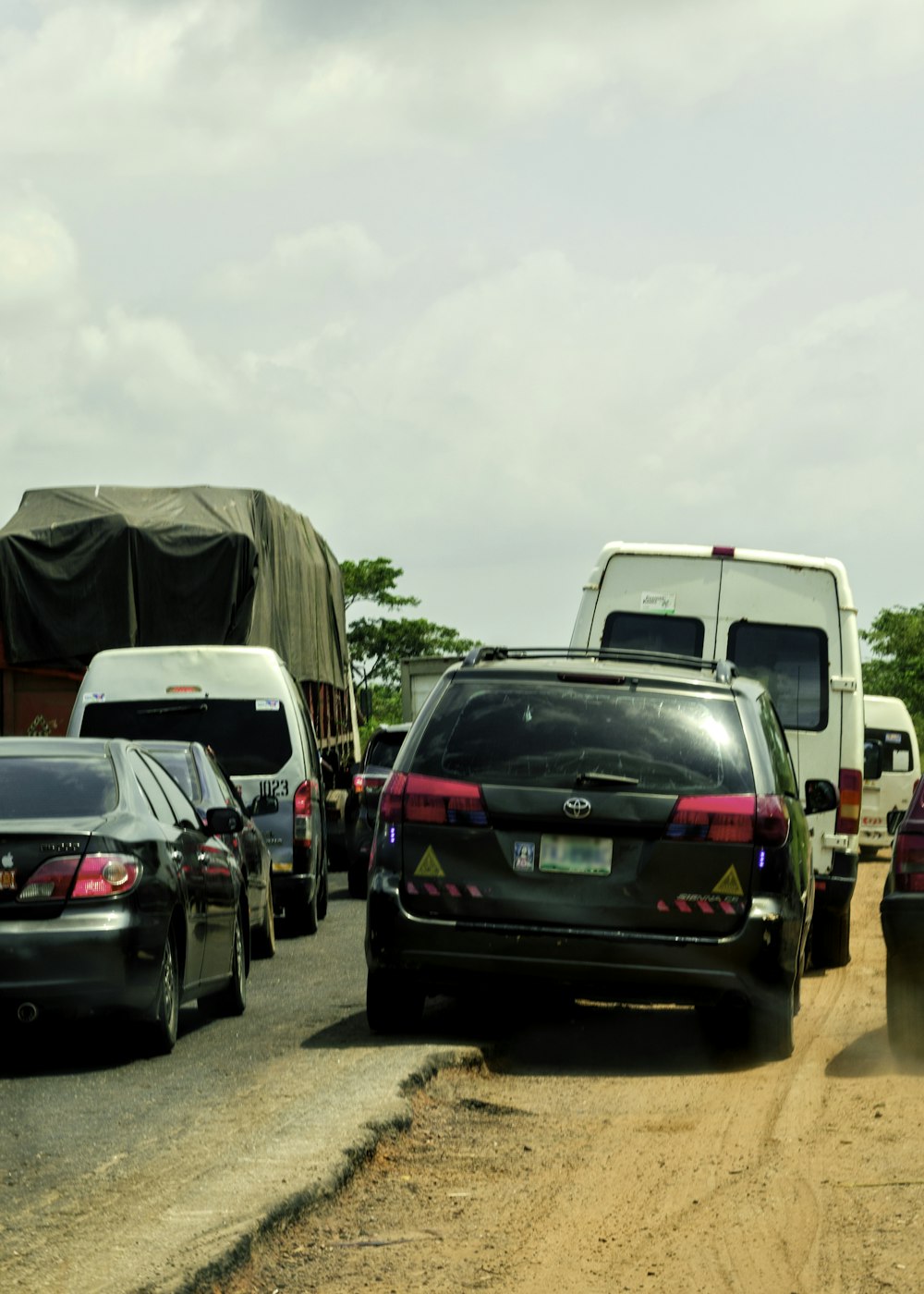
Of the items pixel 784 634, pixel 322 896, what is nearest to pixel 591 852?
pixel 784 634

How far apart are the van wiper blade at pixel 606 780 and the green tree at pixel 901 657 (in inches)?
2610

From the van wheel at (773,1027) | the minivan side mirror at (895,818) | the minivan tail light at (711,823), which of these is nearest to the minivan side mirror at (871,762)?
the minivan side mirror at (895,818)

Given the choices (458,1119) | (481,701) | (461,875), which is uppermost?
(481,701)

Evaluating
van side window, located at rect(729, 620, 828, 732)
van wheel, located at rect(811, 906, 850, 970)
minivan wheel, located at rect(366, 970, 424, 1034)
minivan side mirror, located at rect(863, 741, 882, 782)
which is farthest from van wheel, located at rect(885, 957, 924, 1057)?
minivan side mirror, located at rect(863, 741, 882, 782)

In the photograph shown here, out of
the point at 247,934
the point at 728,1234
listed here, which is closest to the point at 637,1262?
the point at 728,1234

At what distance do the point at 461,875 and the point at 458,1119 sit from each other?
70.0 inches

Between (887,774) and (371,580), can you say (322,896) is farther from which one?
(371,580)

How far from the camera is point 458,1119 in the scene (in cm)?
739

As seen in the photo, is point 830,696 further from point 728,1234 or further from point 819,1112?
point 728,1234

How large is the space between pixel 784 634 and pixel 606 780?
15.7ft

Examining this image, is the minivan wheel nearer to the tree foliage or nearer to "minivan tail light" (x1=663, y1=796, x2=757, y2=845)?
"minivan tail light" (x1=663, y1=796, x2=757, y2=845)

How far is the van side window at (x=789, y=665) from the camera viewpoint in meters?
13.2

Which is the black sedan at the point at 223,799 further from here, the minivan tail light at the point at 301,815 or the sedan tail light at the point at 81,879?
the sedan tail light at the point at 81,879

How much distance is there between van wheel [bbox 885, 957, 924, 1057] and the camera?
890 cm
